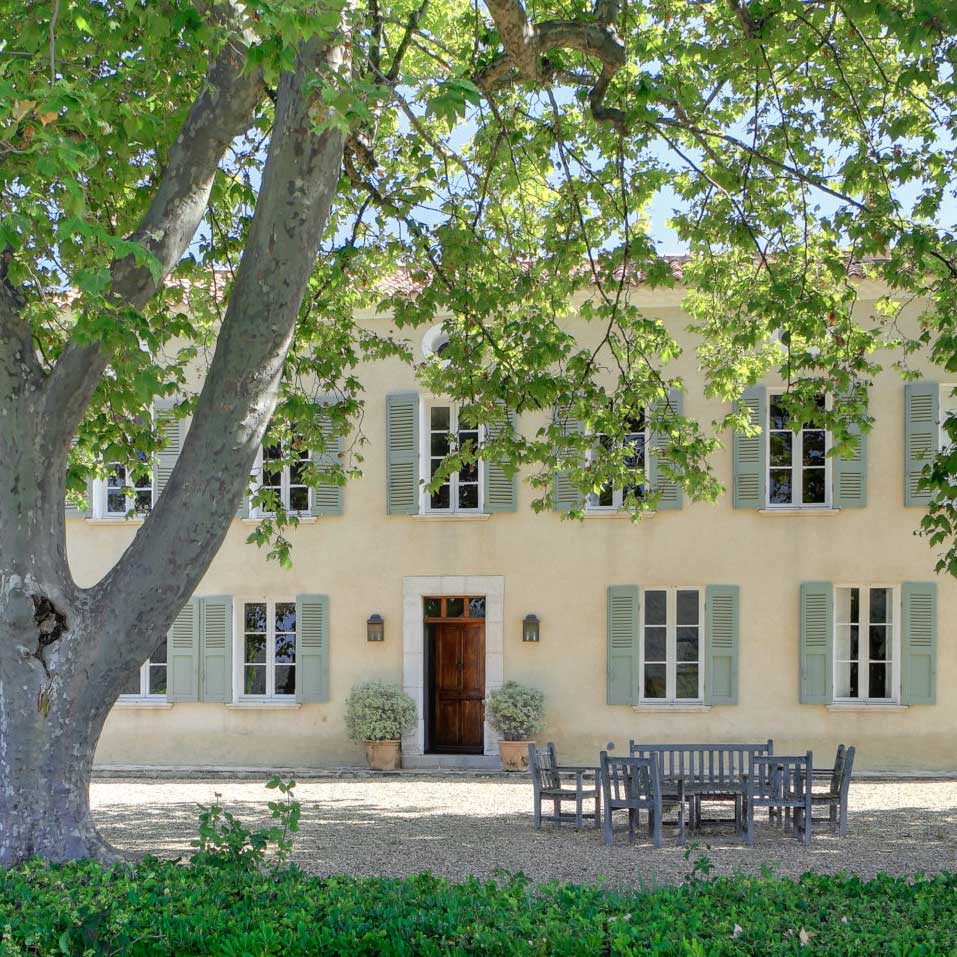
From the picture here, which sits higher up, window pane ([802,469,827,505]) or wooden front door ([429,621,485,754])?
window pane ([802,469,827,505])

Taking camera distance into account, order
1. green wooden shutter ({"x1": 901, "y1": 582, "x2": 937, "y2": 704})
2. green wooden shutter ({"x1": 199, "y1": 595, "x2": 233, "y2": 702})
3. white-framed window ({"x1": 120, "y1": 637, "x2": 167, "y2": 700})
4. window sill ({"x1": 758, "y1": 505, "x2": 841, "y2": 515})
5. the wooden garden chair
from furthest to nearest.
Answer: white-framed window ({"x1": 120, "y1": 637, "x2": 167, "y2": 700}) < green wooden shutter ({"x1": 199, "y1": 595, "x2": 233, "y2": 702}) < window sill ({"x1": 758, "y1": 505, "x2": 841, "y2": 515}) < green wooden shutter ({"x1": 901, "y1": 582, "x2": 937, "y2": 704}) < the wooden garden chair

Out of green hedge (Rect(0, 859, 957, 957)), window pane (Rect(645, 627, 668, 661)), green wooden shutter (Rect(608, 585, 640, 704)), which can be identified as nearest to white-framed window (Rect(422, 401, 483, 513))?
green wooden shutter (Rect(608, 585, 640, 704))

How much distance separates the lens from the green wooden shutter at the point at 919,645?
16125 millimetres

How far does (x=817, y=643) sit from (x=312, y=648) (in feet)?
22.0

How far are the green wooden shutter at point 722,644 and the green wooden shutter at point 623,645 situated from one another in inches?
36.9

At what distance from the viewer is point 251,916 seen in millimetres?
4590

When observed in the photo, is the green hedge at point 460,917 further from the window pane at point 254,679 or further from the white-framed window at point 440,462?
the window pane at point 254,679

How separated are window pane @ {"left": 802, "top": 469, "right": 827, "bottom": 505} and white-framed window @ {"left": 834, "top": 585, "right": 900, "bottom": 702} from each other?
1.17 meters

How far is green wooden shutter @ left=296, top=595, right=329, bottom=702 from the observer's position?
1736cm

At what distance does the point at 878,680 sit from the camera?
16.5m

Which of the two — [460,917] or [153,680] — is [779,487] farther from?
[460,917]

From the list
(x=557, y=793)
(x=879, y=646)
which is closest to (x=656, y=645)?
(x=879, y=646)

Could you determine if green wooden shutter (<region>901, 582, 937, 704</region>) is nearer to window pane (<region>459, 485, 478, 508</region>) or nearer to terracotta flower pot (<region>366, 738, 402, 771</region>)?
window pane (<region>459, 485, 478, 508</region>)

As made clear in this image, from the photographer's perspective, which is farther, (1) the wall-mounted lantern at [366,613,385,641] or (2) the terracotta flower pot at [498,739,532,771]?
(1) the wall-mounted lantern at [366,613,385,641]
